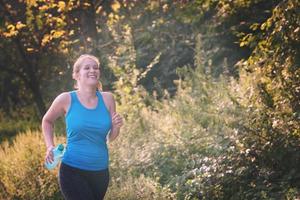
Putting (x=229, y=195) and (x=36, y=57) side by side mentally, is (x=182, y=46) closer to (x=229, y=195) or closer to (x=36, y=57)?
(x=36, y=57)

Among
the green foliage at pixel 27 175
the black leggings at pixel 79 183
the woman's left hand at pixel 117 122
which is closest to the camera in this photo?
the black leggings at pixel 79 183

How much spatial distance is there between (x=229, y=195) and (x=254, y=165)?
417 millimetres

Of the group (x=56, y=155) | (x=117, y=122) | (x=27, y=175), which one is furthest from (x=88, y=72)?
(x=27, y=175)

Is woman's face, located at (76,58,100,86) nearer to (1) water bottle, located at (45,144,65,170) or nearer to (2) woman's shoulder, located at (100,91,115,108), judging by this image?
(2) woman's shoulder, located at (100,91,115,108)

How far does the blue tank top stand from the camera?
532cm

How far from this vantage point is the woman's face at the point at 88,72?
5.52m

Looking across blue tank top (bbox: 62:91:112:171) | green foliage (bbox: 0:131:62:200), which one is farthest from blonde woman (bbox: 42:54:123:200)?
green foliage (bbox: 0:131:62:200)

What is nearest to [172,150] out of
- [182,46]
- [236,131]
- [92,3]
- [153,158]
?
[153,158]

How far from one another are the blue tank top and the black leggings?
0.05 m

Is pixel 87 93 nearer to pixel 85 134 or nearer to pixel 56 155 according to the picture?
pixel 85 134

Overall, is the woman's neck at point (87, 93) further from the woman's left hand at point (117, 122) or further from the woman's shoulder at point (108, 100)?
the woman's left hand at point (117, 122)

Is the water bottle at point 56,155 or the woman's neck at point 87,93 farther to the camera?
the woman's neck at point 87,93

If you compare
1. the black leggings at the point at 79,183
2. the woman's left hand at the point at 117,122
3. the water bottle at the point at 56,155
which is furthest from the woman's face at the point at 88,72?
the black leggings at the point at 79,183

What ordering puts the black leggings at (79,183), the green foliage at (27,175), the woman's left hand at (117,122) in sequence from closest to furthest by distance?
the black leggings at (79,183), the woman's left hand at (117,122), the green foliage at (27,175)
